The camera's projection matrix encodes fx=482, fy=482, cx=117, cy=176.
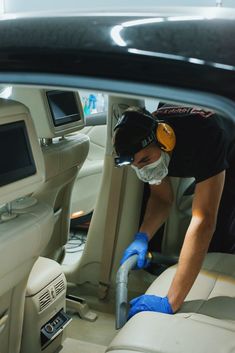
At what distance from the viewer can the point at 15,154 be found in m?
1.25

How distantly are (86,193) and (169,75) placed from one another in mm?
2739

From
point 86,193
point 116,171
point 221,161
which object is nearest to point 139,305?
point 221,161

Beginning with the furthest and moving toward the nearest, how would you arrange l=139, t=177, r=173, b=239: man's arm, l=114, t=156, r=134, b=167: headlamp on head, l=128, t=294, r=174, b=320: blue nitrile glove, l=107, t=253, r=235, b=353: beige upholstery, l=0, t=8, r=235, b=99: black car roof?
1. l=139, t=177, r=173, b=239: man's arm
2. l=114, t=156, r=134, b=167: headlamp on head
3. l=128, t=294, r=174, b=320: blue nitrile glove
4. l=107, t=253, r=235, b=353: beige upholstery
5. l=0, t=8, r=235, b=99: black car roof

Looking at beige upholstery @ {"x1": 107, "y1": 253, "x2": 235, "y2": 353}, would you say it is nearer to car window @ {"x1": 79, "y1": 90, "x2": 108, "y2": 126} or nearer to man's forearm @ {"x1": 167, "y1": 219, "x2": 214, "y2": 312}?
man's forearm @ {"x1": 167, "y1": 219, "x2": 214, "y2": 312}

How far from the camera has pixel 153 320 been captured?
1499 millimetres

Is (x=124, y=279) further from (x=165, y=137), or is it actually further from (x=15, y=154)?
(x=15, y=154)

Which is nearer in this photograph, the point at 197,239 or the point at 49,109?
the point at 197,239

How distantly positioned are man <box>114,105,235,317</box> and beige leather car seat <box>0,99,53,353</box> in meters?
0.43

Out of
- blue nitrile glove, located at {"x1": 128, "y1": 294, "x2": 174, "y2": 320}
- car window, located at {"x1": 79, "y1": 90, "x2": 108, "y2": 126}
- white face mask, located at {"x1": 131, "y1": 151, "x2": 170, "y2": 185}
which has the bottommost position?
blue nitrile glove, located at {"x1": 128, "y1": 294, "x2": 174, "y2": 320}

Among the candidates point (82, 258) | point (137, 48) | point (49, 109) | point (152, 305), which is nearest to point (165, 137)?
point (49, 109)

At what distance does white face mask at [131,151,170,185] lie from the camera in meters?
1.86

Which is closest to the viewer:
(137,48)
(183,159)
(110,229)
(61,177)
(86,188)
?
(137,48)

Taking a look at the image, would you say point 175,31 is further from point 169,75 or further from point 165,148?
point 165,148

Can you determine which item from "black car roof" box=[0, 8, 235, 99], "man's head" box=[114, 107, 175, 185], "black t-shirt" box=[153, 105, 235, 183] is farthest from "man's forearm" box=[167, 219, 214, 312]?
"black car roof" box=[0, 8, 235, 99]
